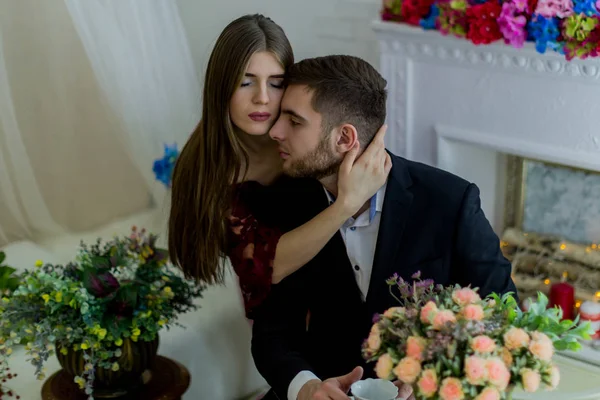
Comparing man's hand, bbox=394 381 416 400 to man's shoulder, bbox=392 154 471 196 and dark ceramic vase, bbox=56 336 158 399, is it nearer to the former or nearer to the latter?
man's shoulder, bbox=392 154 471 196

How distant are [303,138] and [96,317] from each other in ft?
2.67

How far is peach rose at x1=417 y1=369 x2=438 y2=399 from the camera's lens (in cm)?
137

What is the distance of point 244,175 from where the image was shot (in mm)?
2184

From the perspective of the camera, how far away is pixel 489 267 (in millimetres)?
1978

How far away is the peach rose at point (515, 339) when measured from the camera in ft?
4.50

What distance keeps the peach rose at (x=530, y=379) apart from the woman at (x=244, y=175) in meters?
0.68

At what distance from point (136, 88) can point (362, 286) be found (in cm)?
150

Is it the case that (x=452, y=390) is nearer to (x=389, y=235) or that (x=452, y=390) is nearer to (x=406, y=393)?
(x=406, y=393)

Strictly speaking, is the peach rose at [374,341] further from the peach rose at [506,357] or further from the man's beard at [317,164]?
the man's beard at [317,164]

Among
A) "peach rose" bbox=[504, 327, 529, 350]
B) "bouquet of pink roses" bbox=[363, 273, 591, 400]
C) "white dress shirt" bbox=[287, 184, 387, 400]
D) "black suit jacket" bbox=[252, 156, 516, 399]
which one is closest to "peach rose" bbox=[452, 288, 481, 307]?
"bouquet of pink roses" bbox=[363, 273, 591, 400]

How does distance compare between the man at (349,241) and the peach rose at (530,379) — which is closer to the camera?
the peach rose at (530,379)

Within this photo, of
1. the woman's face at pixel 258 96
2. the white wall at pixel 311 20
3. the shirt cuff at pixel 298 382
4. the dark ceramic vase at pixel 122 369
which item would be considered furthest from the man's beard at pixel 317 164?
the white wall at pixel 311 20

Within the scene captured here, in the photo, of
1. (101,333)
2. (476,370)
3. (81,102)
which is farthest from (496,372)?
(81,102)

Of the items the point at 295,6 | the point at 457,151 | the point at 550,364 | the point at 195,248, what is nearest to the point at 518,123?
the point at 457,151
